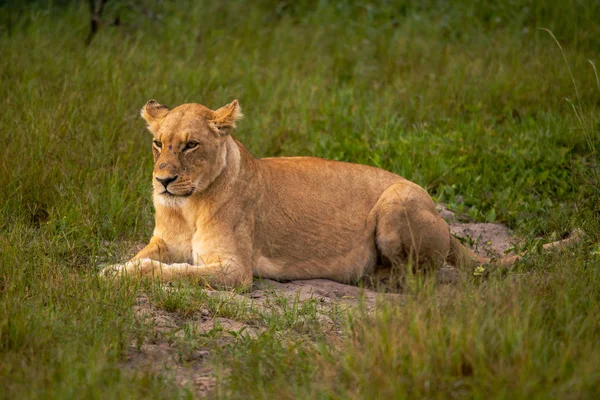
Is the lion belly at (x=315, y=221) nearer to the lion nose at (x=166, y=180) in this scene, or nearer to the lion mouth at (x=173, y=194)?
the lion mouth at (x=173, y=194)

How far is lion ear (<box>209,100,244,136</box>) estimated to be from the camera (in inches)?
207

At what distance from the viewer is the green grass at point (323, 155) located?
11.4ft

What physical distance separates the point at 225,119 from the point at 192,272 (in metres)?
1.00

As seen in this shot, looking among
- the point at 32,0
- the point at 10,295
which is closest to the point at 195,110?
the point at 10,295

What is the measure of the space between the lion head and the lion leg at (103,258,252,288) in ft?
1.35

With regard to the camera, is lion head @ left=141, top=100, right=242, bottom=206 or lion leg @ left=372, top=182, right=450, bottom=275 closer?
lion head @ left=141, top=100, right=242, bottom=206

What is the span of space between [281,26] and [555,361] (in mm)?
7536

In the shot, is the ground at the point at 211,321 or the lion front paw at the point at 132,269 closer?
the ground at the point at 211,321

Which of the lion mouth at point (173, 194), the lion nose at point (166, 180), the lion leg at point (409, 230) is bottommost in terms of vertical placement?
the lion leg at point (409, 230)

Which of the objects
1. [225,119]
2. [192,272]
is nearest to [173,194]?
[192,272]

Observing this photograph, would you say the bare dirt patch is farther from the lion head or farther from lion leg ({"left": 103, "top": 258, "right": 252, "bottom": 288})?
the lion head

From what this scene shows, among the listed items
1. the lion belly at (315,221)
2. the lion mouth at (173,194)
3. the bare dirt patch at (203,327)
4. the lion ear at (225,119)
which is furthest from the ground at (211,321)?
the lion ear at (225,119)

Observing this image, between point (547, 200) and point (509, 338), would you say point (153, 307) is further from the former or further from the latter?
point (547, 200)

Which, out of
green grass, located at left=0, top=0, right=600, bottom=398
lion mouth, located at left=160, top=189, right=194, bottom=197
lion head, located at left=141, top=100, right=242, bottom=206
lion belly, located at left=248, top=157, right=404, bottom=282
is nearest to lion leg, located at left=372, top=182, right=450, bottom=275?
lion belly, located at left=248, top=157, right=404, bottom=282
